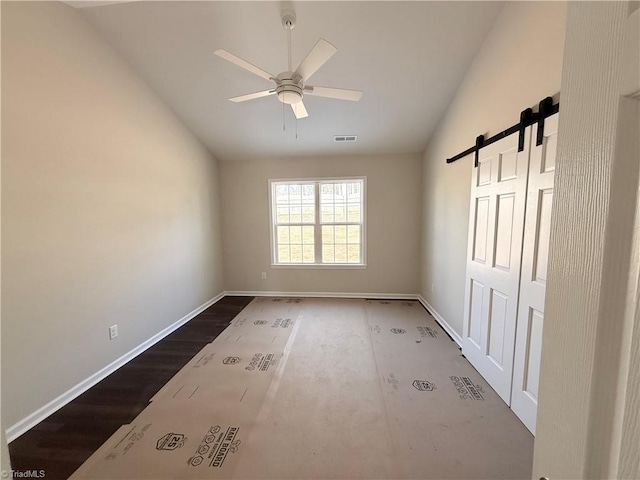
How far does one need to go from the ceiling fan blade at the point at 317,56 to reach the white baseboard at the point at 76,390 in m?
3.00

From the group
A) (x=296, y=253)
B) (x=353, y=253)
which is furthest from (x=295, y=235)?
(x=353, y=253)

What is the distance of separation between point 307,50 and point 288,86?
0.85m

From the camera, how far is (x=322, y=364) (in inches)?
102

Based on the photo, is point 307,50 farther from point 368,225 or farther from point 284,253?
point 284,253

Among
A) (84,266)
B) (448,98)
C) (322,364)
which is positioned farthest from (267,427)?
(448,98)

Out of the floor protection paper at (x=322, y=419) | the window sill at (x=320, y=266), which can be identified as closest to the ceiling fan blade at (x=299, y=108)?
the floor protection paper at (x=322, y=419)

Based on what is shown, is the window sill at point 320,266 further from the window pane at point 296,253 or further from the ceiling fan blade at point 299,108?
the ceiling fan blade at point 299,108

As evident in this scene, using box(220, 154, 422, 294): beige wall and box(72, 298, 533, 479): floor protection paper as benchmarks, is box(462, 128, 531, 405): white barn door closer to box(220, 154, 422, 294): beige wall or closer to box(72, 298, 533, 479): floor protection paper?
box(72, 298, 533, 479): floor protection paper

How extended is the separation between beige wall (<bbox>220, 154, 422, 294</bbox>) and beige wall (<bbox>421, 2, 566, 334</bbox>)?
11.4 inches

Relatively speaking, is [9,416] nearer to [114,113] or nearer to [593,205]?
[114,113]

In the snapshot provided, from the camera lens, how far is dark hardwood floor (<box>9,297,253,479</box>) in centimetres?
162

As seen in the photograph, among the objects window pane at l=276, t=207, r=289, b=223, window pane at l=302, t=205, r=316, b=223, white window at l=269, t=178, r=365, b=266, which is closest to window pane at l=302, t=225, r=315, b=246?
white window at l=269, t=178, r=365, b=266

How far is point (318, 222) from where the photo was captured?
4.70 m

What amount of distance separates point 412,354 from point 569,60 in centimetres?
279
